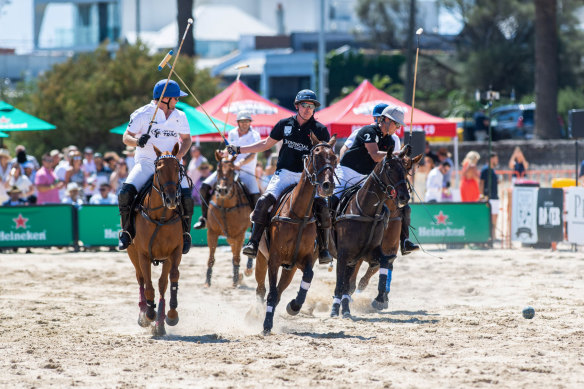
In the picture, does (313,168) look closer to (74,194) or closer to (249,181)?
(249,181)

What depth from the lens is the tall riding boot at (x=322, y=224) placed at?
35.5 feet

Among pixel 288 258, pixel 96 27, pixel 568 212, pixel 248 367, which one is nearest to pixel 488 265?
pixel 568 212

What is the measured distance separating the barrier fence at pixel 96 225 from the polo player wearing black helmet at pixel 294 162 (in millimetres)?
9229

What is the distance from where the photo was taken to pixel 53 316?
1231 cm

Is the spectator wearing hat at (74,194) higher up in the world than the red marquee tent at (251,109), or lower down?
lower down

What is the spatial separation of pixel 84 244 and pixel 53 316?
868 cm

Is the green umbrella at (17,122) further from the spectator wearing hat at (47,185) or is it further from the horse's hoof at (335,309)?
the horse's hoof at (335,309)

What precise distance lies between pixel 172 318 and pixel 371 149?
3.30 m

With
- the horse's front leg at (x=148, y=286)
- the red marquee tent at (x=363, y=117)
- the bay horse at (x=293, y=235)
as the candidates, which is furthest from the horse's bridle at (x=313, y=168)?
the red marquee tent at (x=363, y=117)

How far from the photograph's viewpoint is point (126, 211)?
35.7ft

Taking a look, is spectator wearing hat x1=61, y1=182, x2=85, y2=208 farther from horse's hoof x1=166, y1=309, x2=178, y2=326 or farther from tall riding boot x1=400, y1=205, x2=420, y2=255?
horse's hoof x1=166, y1=309, x2=178, y2=326

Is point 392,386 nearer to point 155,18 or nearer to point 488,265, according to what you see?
point 488,265

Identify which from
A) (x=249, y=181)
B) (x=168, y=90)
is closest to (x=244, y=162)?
(x=249, y=181)

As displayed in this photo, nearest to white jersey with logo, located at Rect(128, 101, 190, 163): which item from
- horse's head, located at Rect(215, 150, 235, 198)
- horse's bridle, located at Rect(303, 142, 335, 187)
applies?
horse's bridle, located at Rect(303, 142, 335, 187)
